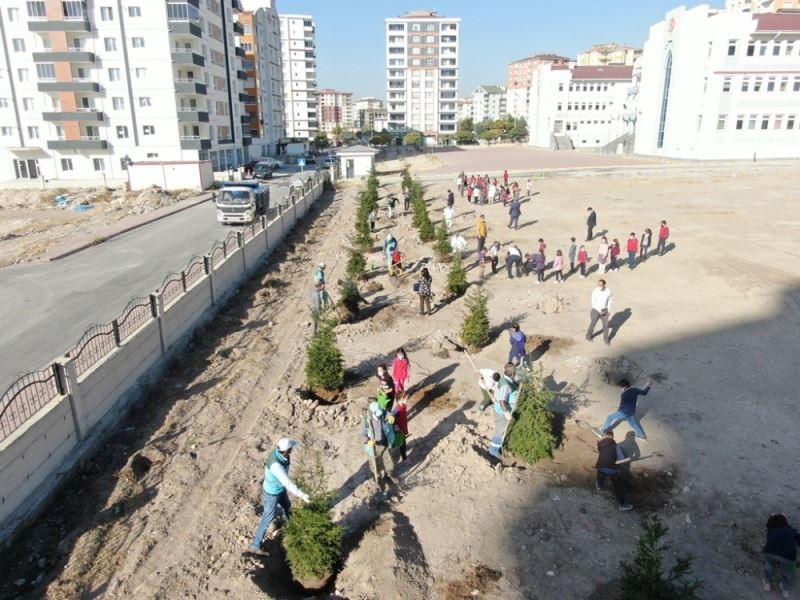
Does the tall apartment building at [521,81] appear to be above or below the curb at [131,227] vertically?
above

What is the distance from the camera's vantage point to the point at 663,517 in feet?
23.0

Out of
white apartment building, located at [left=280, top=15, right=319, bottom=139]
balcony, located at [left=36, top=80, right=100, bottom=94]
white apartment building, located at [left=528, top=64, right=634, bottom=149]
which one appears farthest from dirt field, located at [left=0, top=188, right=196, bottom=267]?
white apartment building, located at [left=280, top=15, right=319, bottom=139]

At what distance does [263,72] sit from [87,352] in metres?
78.0

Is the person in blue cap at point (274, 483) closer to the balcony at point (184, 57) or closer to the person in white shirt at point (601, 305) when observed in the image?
the person in white shirt at point (601, 305)

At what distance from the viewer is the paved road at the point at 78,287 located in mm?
12094

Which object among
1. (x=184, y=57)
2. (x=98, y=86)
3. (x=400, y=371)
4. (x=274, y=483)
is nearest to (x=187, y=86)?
(x=184, y=57)

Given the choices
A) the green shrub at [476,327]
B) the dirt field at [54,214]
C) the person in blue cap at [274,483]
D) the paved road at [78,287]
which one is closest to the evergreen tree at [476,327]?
the green shrub at [476,327]

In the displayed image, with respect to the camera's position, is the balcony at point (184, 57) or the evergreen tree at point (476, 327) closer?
the evergreen tree at point (476, 327)

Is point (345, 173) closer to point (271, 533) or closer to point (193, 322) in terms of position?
point (193, 322)

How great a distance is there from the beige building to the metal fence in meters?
Result: 131

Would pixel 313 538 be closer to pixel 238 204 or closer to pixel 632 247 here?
pixel 632 247

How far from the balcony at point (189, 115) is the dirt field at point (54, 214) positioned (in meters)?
10.0

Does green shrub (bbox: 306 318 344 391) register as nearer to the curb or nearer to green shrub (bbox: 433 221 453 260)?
green shrub (bbox: 433 221 453 260)

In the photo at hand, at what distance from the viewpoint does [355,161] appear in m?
48.3
